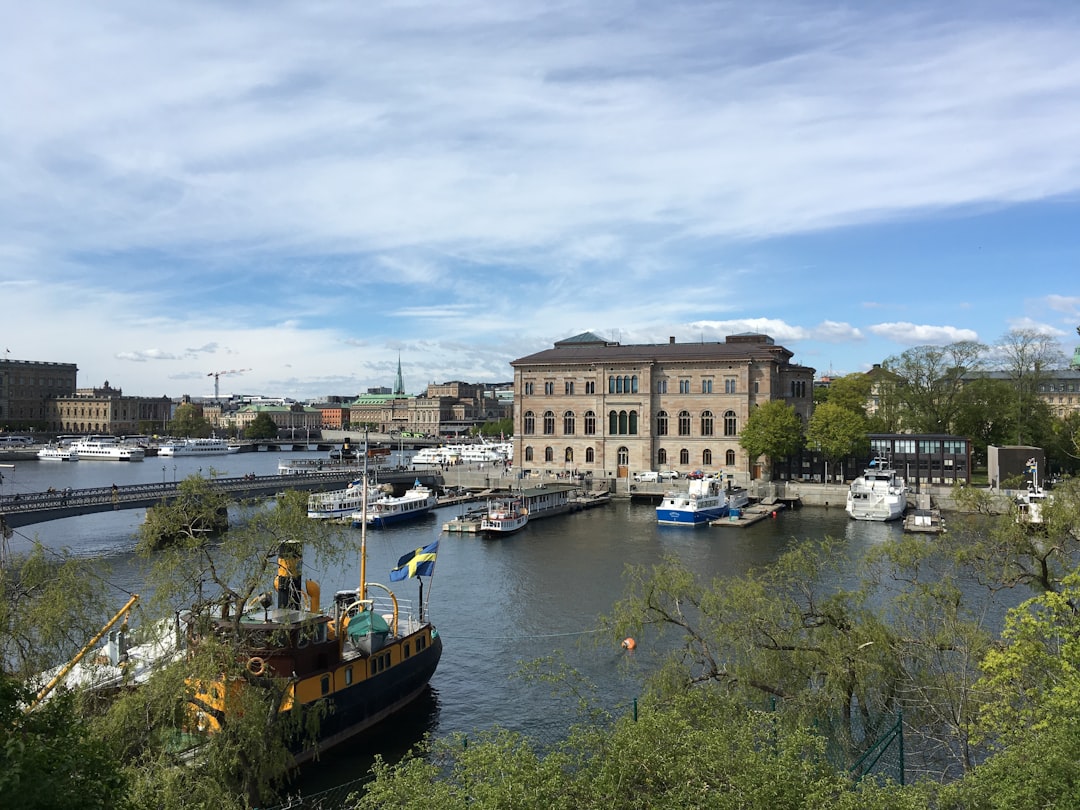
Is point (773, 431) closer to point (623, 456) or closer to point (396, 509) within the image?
point (623, 456)

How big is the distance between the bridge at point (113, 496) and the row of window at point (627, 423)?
23.7 metres

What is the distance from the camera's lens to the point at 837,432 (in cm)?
8531

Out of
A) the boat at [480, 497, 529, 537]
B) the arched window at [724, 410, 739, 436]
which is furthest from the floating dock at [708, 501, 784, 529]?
the boat at [480, 497, 529, 537]

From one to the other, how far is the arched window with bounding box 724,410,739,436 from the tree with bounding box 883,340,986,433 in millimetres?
21508

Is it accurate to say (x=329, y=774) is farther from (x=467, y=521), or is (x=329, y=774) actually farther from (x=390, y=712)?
(x=467, y=521)

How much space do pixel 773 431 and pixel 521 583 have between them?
44668mm

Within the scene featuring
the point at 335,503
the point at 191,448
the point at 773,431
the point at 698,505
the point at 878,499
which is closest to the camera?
the point at 698,505

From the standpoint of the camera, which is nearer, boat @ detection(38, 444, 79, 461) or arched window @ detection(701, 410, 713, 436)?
arched window @ detection(701, 410, 713, 436)

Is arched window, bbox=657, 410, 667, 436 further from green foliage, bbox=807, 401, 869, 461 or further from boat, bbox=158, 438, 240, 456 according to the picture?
boat, bbox=158, 438, 240, 456

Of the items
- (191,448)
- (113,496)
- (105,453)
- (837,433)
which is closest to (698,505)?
(837,433)

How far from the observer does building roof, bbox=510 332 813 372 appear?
93312 millimetres

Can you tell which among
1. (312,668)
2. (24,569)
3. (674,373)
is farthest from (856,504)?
(24,569)

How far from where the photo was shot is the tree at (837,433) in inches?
3361

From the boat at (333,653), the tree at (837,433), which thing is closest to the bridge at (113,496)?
the boat at (333,653)
